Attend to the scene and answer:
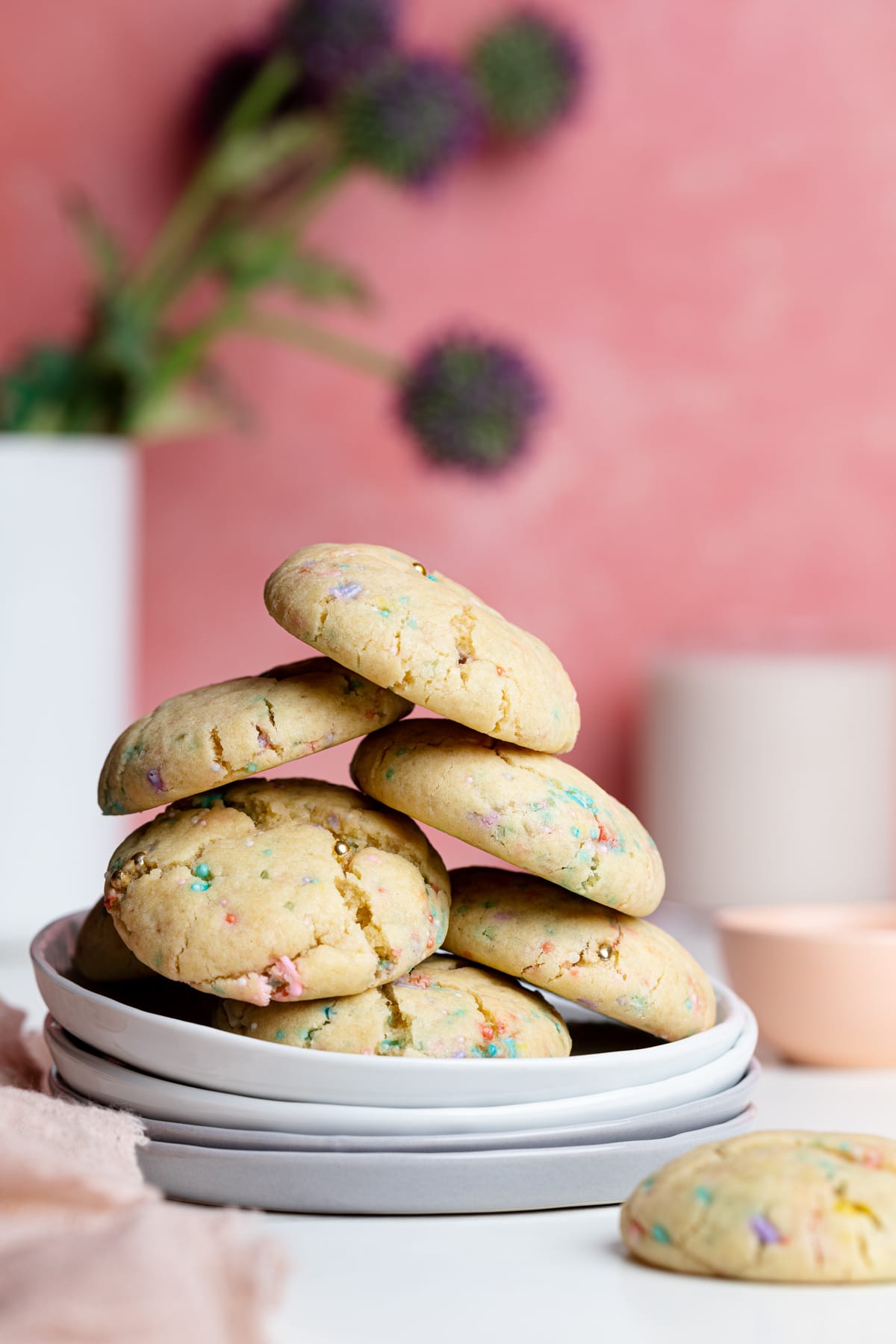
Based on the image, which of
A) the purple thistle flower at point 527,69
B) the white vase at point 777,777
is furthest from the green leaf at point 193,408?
the white vase at point 777,777

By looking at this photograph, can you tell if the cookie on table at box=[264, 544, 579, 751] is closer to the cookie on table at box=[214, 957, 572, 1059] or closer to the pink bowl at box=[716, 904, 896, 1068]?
the cookie on table at box=[214, 957, 572, 1059]

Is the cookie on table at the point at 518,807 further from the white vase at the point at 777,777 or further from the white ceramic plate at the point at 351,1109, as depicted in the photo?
the white vase at the point at 777,777

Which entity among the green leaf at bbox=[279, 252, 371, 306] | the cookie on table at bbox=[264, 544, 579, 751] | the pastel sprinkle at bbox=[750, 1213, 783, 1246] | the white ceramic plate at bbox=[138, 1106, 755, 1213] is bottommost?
the white ceramic plate at bbox=[138, 1106, 755, 1213]

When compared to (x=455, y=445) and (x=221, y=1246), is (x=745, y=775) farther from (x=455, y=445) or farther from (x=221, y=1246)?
(x=221, y=1246)

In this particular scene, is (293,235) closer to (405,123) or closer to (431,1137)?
(405,123)

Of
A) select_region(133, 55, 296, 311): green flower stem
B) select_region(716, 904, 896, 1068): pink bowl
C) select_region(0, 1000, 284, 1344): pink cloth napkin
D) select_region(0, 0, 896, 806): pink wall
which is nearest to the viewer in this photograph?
select_region(0, 1000, 284, 1344): pink cloth napkin

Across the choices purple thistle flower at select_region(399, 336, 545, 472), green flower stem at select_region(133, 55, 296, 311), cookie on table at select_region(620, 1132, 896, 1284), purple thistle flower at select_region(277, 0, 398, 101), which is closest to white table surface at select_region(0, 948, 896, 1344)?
cookie on table at select_region(620, 1132, 896, 1284)

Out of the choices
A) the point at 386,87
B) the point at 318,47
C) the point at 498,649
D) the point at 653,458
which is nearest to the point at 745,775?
the point at 653,458
